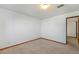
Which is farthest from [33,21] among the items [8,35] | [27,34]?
[8,35]

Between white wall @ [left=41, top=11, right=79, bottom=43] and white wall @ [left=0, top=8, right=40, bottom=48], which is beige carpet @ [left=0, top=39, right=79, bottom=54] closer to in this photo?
white wall @ [left=0, top=8, right=40, bottom=48]

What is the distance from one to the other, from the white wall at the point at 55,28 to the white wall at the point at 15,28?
83 centimetres

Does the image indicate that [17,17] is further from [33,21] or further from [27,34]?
[33,21]

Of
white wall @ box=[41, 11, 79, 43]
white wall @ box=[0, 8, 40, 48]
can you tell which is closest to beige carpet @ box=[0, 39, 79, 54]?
white wall @ box=[0, 8, 40, 48]

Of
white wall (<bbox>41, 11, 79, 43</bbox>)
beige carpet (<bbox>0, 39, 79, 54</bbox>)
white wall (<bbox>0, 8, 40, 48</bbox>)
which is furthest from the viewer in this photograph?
white wall (<bbox>41, 11, 79, 43</bbox>)

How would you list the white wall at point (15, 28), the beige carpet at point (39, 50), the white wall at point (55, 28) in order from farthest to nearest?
1. the white wall at point (55, 28)
2. the white wall at point (15, 28)
3. the beige carpet at point (39, 50)

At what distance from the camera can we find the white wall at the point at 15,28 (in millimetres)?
3621

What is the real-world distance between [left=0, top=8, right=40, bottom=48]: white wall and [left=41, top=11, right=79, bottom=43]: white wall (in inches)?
32.5

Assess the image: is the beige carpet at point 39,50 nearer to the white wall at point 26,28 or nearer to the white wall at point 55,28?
the white wall at point 26,28

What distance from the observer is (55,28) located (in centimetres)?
552

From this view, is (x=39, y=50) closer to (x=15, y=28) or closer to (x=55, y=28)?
(x=15, y=28)

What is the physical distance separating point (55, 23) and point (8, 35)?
2.90 metres

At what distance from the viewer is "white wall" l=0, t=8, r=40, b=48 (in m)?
3.62

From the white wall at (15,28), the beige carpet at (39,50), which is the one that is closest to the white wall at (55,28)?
the white wall at (15,28)
